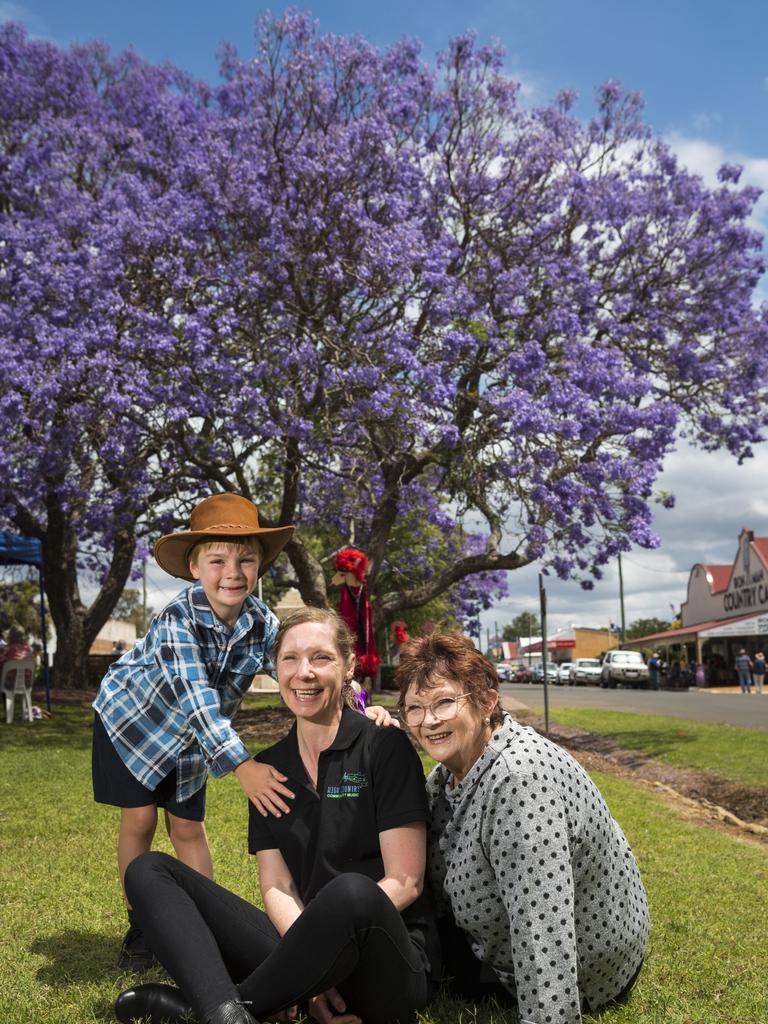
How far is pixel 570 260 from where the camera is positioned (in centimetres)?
1731

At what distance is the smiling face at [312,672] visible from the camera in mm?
3334

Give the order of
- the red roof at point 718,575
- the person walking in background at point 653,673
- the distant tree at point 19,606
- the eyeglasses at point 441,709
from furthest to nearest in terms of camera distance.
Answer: the red roof at point 718,575 → the person walking in background at point 653,673 → the distant tree at point 19,606 → the eyeglasses at point 441,709

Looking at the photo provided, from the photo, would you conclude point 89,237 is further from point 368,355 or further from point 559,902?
point 559,902

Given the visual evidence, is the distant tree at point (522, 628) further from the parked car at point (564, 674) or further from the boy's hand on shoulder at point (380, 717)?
the boy's hand on shoulder at point (380, 717)

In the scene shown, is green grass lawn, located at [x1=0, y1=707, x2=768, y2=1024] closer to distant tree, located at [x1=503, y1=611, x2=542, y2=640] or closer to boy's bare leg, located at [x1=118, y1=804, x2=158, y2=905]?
boy's bare leg, located at [x1=118, y1=804, x2=158, y2=905]

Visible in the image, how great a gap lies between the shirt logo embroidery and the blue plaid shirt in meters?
0.77

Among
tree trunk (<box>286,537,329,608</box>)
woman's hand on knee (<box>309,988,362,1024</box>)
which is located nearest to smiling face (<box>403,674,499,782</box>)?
woman's hand on knee (<box>309,988,362,1024</box>)

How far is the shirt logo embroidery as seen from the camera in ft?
10.6

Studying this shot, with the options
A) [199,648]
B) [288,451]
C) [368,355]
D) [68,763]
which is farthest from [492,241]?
[199,648]

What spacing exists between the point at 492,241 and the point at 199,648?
14.6 metres

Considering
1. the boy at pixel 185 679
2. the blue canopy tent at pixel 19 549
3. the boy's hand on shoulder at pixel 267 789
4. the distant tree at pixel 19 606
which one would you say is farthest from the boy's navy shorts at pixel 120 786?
the distant tree at pixel 19 606

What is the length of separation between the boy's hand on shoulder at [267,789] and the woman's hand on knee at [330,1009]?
56 centimetres

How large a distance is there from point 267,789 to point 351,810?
0.29 m

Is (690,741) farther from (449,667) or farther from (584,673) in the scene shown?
(584,673)
